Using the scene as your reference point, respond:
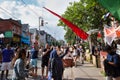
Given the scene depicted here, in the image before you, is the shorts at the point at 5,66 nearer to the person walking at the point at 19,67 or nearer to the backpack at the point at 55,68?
the backpack at the point at 55,68

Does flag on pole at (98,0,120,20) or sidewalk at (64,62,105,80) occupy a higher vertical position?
flag on pole at (98,0,120,20)

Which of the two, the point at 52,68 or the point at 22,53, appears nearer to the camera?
the point at 22,53

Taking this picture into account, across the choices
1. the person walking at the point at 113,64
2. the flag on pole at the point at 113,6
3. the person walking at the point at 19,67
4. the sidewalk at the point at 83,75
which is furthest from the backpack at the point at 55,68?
the sidewalk at the point at 83,75

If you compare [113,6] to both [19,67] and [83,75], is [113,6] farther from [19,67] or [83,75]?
[83,75]

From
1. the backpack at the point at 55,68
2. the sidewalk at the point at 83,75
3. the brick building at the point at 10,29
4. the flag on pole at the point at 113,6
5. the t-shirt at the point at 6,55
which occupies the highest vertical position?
the brick building at the point at 10,29

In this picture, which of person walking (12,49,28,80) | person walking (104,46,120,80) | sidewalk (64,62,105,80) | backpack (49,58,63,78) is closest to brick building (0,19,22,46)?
sidewalk (64,62,105,80)

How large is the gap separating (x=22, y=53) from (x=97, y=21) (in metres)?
18.3

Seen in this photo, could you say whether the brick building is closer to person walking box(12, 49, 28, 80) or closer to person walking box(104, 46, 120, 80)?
person walking box(104, 46, 120, 80)

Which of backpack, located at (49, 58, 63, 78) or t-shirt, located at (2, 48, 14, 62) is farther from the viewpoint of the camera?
t-shirt, located at (2, 48, 14, 62)

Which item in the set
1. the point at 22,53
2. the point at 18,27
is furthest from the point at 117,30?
the point at 18,27

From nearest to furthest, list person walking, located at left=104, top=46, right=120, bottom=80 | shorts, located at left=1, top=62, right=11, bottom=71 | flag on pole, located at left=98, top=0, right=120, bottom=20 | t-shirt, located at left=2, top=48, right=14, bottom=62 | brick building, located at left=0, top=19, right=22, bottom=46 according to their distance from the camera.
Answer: flag on pole, located at left=98, top=0, right=120, bottom=20, person walking, located at left=104, top=46, right=120, bottom=80, shorts, located at left=1, top=62, right=11, bottom=71, t-shirt, located at left=2, top=48, right=14, bottom=62, brick building, located at left=0, top=19, right=22, bottom=46

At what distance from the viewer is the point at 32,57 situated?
1494 cm

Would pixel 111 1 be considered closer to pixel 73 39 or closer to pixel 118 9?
pixel 118 9

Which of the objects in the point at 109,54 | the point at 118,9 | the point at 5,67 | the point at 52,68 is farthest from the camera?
the point at 5,67
